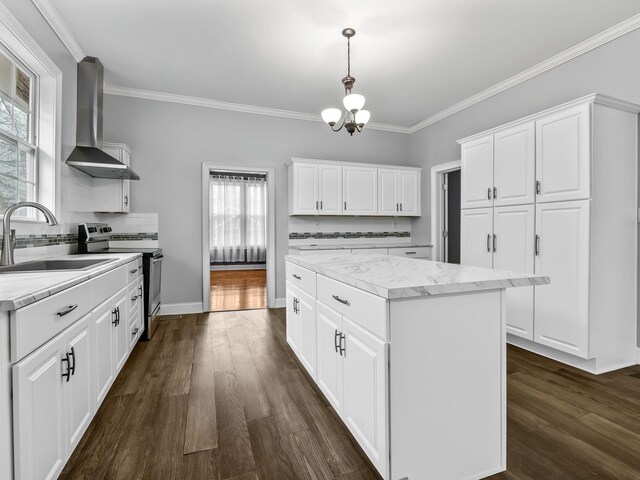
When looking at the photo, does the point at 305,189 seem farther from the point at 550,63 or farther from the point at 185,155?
the point at 550,63

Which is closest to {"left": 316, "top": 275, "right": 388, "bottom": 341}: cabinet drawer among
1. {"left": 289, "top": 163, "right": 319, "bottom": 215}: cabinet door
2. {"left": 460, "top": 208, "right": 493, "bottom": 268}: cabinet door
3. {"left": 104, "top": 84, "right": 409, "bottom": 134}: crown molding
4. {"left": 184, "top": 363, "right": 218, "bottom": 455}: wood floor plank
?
{"left": 184, "top": 363, "right": 218, "bottom": 455}: wood floor plank

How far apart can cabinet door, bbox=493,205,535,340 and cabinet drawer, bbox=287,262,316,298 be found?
2.05 metres

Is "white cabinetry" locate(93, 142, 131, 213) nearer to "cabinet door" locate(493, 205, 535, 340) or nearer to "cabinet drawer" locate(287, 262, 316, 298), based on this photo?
"cabinet drawer" locate(287, 262, 316, 298)

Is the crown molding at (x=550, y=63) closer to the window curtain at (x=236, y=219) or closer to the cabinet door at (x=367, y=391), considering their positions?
the cabinet door at (x=367, y=391)

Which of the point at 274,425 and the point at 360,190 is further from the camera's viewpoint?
the point at 360,190

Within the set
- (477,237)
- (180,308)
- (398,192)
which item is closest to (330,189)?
(398,192)

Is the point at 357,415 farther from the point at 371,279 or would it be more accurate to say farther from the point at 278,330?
the point at 278,330

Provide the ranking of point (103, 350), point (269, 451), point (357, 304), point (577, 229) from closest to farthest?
point (357, 304)
point (269, 451)
point (103, 350)
point (577, 229)

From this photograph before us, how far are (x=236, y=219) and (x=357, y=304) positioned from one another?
7.31 meters

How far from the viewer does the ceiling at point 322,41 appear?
2578 millimetres

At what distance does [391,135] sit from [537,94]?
2286 mm

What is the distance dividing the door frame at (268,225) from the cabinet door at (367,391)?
10.2ft

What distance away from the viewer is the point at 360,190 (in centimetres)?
482

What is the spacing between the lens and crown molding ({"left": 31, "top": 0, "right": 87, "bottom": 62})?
251 cm
